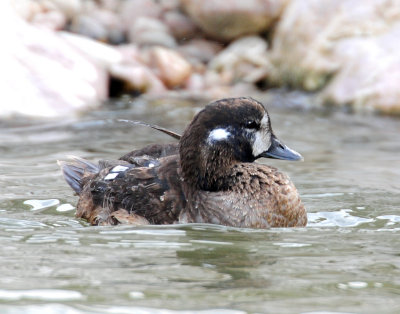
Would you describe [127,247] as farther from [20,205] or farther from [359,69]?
[359,69]

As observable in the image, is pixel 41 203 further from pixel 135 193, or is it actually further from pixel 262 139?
pixel 262 139

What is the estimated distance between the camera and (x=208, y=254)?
4520 mm

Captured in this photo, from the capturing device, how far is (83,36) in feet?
40.0

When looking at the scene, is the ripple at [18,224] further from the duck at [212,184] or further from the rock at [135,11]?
the rock at [135,11]

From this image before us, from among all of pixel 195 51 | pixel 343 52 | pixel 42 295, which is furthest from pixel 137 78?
pixel 42 295

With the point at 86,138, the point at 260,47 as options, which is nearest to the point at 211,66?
the point at 260,47

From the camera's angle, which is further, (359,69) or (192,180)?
(359,69)

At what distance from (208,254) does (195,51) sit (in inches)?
331

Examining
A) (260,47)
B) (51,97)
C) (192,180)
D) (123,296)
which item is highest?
(260,47)

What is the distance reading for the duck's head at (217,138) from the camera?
530 cm

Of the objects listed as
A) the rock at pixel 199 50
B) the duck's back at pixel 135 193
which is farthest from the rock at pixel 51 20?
the duck's back at pixel 135 193

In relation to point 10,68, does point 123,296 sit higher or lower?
lower

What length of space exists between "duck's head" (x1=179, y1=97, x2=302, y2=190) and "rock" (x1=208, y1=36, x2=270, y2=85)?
6431mm

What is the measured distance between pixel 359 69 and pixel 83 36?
409cm
